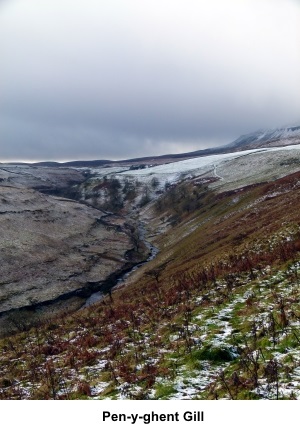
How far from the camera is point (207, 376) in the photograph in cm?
1141

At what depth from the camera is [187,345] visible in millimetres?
13844

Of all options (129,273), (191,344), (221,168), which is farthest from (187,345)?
(221,168)

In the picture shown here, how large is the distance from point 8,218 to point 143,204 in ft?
200

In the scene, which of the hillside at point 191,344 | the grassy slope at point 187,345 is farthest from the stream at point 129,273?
the grassy slope at point 187,345

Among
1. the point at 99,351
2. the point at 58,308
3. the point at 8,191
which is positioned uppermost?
the point at 8,191

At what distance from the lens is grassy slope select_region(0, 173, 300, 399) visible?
10859 mm

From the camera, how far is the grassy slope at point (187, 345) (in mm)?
10859

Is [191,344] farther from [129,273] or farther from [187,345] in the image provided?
[129,273]

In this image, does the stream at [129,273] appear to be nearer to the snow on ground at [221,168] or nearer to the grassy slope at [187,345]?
the grassy slope at [187,345]

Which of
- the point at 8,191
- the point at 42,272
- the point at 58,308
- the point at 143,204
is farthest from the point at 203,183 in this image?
the point at 58,308

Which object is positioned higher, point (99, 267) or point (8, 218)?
point (8, 218)

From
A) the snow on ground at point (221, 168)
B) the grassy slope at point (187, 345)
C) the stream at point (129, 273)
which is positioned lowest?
the stream at point (129, 273)

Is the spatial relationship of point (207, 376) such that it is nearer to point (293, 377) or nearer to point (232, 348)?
point (232, 348)
